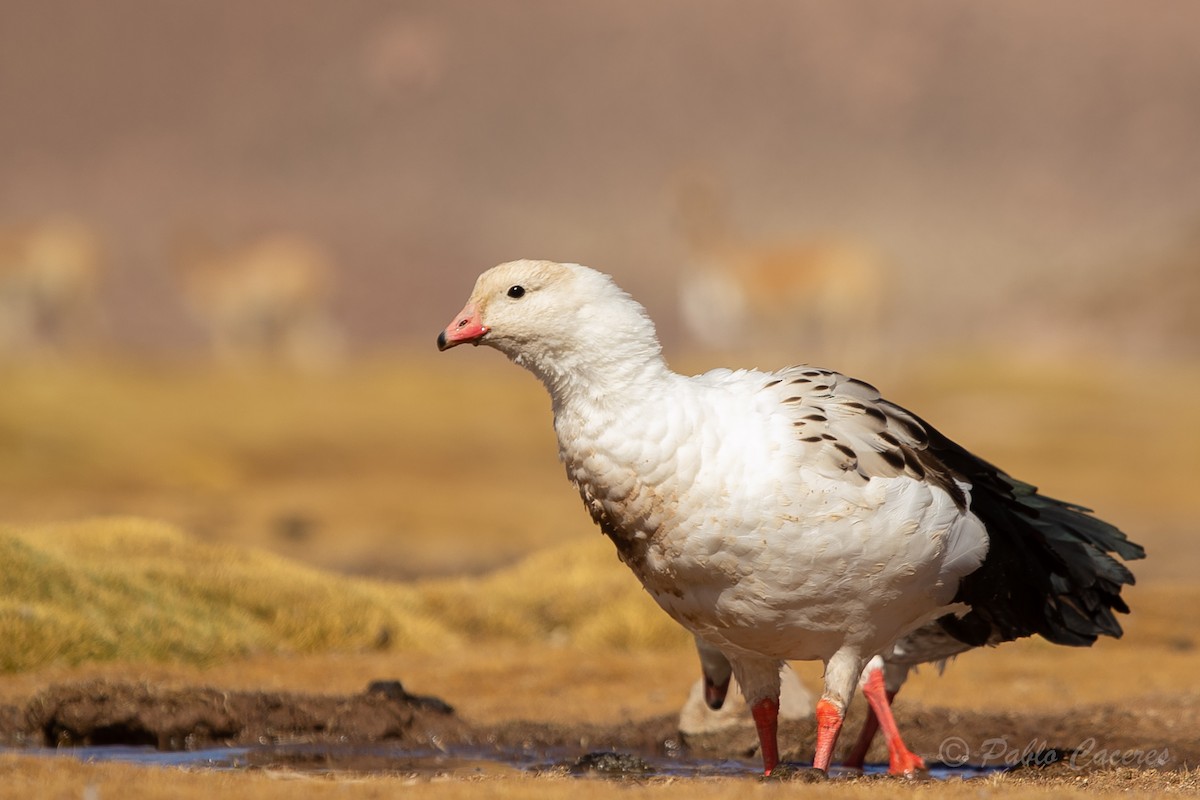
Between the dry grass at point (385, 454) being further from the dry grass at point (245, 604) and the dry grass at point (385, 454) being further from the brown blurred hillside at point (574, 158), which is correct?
the brown blurred hillside at point (574, 158)

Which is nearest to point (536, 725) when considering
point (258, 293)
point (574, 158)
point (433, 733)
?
point (433, 733)

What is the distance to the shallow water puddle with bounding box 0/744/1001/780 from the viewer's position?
382 inches

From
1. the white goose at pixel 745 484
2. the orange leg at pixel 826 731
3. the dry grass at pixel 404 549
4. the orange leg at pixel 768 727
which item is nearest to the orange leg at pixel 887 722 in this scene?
the orange leg at pixel 768 727

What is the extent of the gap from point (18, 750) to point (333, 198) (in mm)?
111273

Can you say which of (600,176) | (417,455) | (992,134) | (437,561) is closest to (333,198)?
(600,176)

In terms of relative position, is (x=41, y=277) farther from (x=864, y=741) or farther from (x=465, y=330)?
(x=465, y=330)

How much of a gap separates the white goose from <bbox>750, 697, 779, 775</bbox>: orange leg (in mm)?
135

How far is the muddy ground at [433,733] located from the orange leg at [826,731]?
6.29 ft

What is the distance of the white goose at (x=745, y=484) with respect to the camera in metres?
7.83

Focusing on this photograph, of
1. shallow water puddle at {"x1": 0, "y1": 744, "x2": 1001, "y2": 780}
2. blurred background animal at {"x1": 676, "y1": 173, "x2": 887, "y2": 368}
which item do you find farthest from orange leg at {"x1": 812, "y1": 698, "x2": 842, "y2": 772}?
blurred background animal at {"x1": 676, "y1": 173, "x2": 887, "y2": 368}

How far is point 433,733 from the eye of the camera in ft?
35.9

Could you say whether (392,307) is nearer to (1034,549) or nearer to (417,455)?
(417,455)

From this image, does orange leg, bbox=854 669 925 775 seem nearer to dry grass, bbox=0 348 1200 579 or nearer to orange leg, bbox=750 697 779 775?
orange leg, bbox=750 697 779 775

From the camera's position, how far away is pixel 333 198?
119 m
